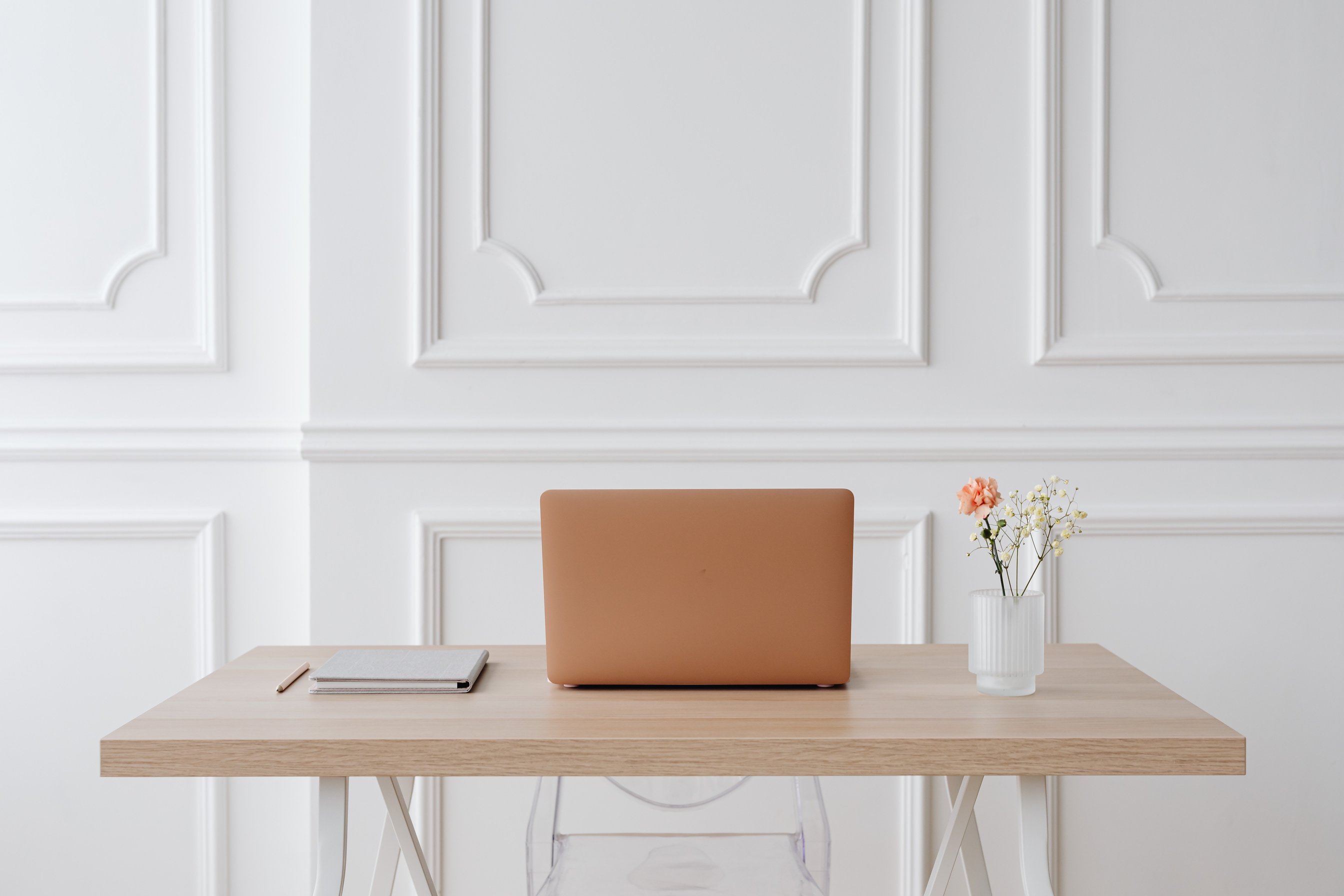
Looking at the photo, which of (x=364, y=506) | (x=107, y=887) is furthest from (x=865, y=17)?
(x=107, y=887)

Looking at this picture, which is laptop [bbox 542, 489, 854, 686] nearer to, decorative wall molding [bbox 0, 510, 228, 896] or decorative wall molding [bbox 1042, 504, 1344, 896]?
decorative wall molding [bbox 1042, 504, 1344, 896]

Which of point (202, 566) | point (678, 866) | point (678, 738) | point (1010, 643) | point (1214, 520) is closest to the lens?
point (678, 738)

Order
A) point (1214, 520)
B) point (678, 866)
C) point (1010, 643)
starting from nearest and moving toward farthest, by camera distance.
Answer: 1. point (1010, 643)
2. point (678, 866)
3. point (1214, 520)

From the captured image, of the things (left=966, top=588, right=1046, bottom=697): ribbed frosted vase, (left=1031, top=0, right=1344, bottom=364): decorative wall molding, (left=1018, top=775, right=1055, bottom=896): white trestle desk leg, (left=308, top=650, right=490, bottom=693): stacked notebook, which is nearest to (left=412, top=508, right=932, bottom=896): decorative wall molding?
(left=1031, top=0, right=1344, bottom=364): decorative wall molding

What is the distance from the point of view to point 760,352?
6.50 ft

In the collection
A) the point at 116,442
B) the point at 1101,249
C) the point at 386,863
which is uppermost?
the point at 1101,249

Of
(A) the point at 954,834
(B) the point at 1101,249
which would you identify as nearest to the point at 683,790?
(A) the point at 954,834

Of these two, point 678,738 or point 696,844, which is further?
point 696,844

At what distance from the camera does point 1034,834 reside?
1.13m

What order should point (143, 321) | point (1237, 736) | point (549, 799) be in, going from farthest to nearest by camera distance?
point (143, 321) → point (549, 799) → point (1237, 736)

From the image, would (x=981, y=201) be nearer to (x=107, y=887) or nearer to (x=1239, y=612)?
(x=1239, y=612)

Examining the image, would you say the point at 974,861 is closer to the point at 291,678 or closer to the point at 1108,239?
the point at 291,678

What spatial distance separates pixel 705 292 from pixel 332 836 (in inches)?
48.5

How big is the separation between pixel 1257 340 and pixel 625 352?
1.24m
